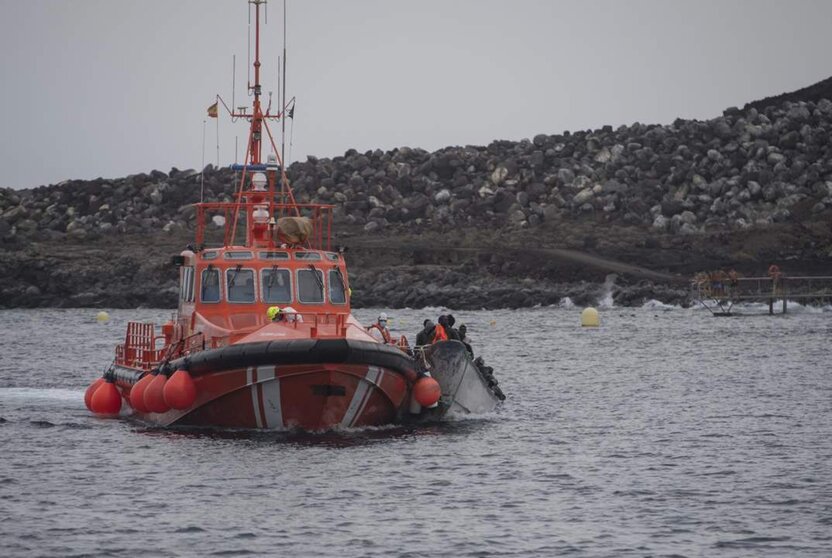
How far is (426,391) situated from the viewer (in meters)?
27.0

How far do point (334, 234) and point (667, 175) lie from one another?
86.8 ft

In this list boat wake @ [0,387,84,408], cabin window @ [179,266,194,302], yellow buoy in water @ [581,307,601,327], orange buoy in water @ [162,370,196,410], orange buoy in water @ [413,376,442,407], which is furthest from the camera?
yellow buoy in water @ [581,307,601,327]

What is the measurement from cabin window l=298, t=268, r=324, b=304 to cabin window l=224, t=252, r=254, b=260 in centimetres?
100

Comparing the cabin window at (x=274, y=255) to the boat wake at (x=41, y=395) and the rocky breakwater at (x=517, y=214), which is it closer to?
the boat wake at (x=41, y=395)

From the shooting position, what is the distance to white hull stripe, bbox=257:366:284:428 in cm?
2473

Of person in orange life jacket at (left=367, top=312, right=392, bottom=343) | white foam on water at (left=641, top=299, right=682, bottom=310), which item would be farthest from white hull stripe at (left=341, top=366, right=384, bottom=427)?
white foam on water at (left=641, top=299, right=682, bottom=310)

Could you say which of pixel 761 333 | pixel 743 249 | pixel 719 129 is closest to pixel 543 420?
pixel 761 333

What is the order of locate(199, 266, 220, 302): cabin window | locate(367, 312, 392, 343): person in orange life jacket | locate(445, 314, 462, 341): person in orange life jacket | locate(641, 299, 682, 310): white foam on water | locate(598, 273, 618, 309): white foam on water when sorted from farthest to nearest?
locate(598, 273, 618, 309): white foam on water
locate(641, 299, 682, 310): white foam on water
locate(445, 314, 462, 341): person in orange life jacket
locate(367, 312, 392, 343): person in orange life jacket
locate(199, 266, 220, 302): cabin window

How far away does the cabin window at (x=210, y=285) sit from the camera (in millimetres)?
27859

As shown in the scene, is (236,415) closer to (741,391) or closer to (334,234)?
(741,391)

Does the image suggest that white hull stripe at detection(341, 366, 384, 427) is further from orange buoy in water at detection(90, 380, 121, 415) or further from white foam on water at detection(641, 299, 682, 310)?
white foam on water at detection(641, 299, 682, 310)

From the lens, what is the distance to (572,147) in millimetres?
123500

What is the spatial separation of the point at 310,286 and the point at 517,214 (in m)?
83.7

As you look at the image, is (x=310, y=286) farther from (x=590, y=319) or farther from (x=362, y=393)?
(x=590, y=319)
